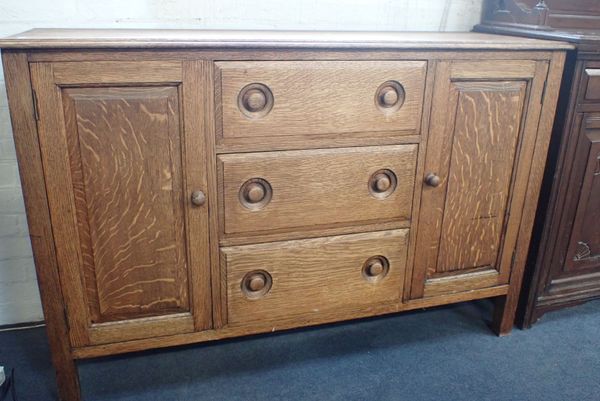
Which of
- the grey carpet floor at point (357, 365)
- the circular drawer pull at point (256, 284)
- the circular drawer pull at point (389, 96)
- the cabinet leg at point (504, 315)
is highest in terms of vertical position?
the circular drawer pull at point (389, 96)

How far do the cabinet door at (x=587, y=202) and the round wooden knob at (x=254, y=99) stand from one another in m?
0.81

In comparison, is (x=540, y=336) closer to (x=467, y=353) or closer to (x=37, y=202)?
(x=467, y=353)

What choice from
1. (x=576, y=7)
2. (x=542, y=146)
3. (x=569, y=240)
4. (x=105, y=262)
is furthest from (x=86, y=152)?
(x=576, y=7)

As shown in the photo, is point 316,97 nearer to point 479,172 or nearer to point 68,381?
point 479,172

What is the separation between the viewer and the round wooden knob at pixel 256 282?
1.22 m

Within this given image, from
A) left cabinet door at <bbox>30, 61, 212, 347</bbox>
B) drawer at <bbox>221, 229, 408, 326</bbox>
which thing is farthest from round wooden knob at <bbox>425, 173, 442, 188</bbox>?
left cabinet door at <bbox>30, 61, 212, 347</bbox>

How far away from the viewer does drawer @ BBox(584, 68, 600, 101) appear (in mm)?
1289

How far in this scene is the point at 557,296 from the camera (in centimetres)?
153

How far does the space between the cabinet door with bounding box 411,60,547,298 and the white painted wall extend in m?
0.45

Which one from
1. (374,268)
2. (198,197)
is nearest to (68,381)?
(198,197)

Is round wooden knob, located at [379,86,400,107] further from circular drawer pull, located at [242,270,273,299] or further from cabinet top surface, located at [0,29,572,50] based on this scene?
circular drawer pull, located at [242,270,273,299]

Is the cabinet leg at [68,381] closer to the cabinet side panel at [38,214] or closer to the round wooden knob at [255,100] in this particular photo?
the cabinet side panel at [38,214]

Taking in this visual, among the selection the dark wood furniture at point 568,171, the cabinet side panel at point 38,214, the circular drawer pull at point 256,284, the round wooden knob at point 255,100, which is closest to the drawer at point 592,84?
the dark wood furniture at point 568,171

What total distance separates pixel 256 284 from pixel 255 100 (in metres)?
0.41
